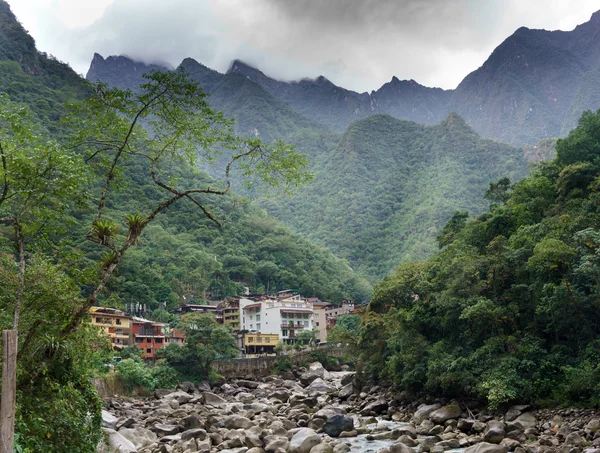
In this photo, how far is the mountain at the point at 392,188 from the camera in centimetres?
10256

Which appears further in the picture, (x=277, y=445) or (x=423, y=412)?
(x=423, y=412)

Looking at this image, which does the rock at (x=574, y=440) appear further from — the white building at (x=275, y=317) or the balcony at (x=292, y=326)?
the balcony at (x=292, y=326)

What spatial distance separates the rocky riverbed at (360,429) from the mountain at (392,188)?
212 feet

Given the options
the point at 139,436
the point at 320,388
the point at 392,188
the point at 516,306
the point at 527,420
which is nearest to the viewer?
the point at 139,436

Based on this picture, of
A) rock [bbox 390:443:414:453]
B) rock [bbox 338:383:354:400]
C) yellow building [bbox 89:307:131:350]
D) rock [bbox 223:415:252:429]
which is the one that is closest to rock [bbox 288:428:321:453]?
rock [bbox 390:443:414:453]

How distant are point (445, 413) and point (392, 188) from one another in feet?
358

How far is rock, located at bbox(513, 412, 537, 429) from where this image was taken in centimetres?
1683

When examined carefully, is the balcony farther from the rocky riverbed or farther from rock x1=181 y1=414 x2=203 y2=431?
rock x1=181 y1=414 x2=203 y2=431

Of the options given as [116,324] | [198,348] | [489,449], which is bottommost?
[489,449]

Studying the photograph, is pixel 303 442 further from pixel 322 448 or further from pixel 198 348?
pixel 198 348

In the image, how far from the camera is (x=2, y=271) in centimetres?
812

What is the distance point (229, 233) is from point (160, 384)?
45.1 m

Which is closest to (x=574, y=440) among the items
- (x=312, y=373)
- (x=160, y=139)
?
(x=160, y=139)

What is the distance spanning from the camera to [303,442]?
1510 cm
